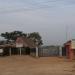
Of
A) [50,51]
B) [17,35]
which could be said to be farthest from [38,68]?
[17,35]

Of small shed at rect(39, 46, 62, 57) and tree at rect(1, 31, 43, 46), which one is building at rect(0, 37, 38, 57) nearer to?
small shed at rect(39, 46, 62, 57)

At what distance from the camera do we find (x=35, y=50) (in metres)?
71.1

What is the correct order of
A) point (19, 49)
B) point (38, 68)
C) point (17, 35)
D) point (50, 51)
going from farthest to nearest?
point (17, 35)
point (19, 49)
point (50, 51)
point (38, 68)

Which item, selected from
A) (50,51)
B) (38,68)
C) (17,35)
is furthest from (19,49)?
(17,35)

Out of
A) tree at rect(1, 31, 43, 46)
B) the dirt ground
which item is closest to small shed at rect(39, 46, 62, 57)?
the dirt ground

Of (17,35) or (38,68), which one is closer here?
(38,68)

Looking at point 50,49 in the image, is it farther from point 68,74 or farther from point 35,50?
point 68,74

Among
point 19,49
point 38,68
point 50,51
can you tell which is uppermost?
point 19,49

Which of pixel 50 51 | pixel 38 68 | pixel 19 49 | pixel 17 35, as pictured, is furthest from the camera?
pixel 17 35

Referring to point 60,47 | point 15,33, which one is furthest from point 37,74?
point 15,33

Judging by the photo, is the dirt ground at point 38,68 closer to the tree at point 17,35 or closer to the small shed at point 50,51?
the small shed at point 50,51

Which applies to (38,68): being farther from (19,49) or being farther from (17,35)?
(17,35)

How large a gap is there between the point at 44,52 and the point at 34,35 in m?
55.3

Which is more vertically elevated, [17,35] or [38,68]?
[17,35]
